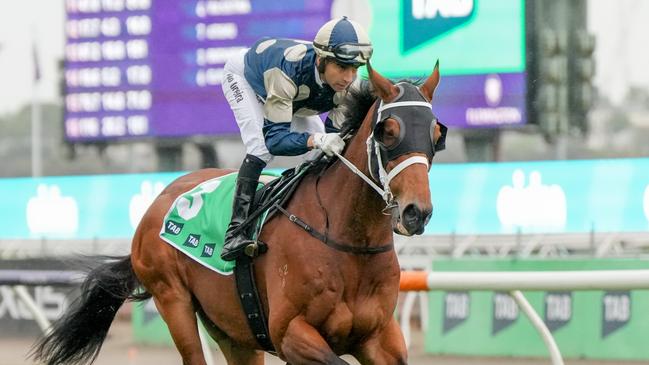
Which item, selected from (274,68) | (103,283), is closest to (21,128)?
(103,283)

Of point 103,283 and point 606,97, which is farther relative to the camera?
point 606,97

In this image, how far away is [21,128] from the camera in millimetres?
11141

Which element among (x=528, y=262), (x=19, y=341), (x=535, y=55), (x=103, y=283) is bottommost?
(x=19, y=341)

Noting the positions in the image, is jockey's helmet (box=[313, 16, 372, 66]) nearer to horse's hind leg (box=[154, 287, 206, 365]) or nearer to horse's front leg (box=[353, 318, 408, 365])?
horse's front leg (box=[353, 318, 408, 365])

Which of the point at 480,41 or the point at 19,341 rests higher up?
the point at 480,41

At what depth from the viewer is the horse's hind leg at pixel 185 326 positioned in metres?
4.55

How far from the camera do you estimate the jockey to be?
3.88 m

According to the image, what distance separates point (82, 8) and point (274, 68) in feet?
19.5

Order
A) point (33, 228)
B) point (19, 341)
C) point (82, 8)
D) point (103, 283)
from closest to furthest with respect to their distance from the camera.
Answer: point (103, 283)
point (19, 341)
point (82, 8)
point (33, 228)

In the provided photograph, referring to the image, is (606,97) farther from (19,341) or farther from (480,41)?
(19,341)

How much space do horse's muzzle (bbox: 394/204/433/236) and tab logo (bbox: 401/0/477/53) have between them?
5929 mm

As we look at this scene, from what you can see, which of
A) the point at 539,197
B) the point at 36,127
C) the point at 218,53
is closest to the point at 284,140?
the point at 539,197

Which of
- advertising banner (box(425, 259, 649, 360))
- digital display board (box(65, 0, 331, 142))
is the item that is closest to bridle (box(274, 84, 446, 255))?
advertising banner (box(425, 259, 649, 360))

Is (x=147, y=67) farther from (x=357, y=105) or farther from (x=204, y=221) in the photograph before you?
(x=357, y=105)
